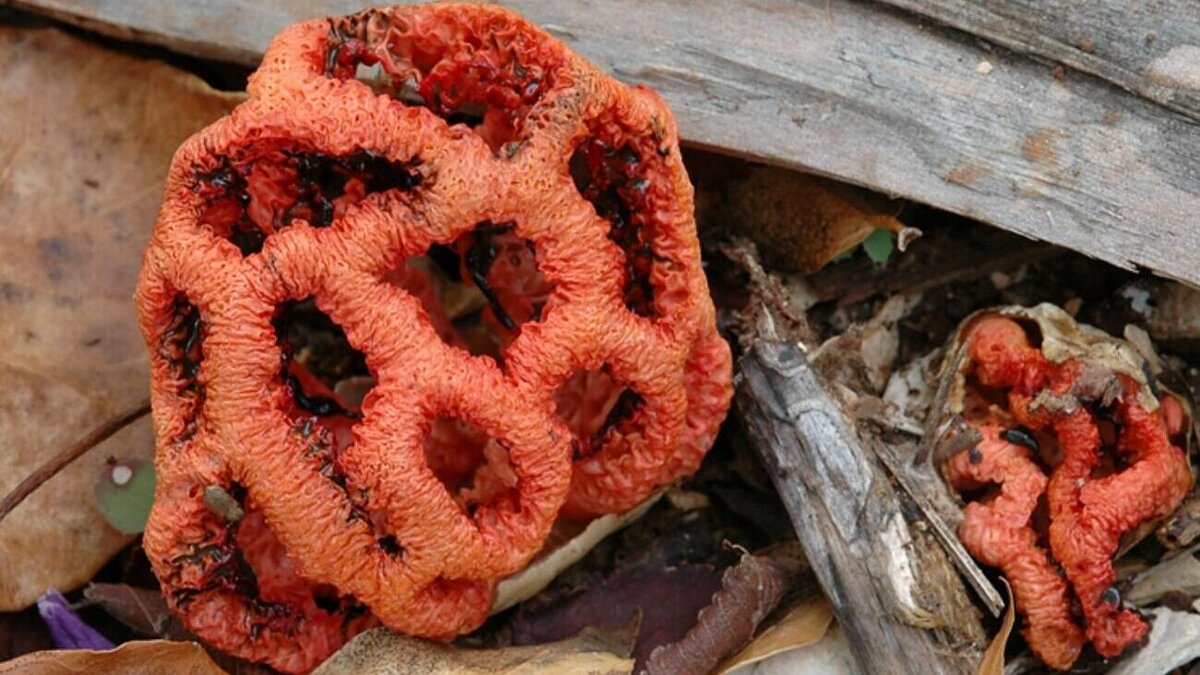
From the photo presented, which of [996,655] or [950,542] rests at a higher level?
[950,542]

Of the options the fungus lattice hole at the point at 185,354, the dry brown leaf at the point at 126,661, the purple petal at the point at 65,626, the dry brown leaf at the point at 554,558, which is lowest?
the purple petal at the point at 65,626

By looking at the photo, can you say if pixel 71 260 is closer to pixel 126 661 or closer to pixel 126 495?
pixel 126 495

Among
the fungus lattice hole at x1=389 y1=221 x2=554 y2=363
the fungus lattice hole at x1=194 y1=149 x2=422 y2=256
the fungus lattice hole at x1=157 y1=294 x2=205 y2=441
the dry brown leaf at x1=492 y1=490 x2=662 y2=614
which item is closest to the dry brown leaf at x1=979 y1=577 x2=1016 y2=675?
the dry brown leaf at x1=492 y1=490 x2=662 y2=614

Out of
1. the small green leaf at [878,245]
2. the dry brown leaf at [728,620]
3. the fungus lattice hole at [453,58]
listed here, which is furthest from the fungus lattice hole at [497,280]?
the small green leaf at [878,245]

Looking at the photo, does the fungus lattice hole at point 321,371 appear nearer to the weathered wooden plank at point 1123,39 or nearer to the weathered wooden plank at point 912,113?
the weathered wooden plank at point 912,113

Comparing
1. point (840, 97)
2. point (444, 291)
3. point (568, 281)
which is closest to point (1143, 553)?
point (840, 97)

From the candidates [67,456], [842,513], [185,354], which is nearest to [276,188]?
[185,354]

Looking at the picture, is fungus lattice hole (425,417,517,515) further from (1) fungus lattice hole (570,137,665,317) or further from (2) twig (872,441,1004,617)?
(2) twig (872,441,1004,617)
